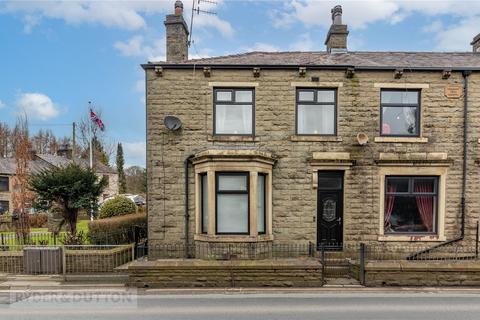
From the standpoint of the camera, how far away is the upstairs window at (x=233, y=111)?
1153cm

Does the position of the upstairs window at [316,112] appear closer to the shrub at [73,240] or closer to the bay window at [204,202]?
the bay window at [204,202]

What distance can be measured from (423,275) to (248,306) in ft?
16.4

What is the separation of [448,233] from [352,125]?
5.15 m

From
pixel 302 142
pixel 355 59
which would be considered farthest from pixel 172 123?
pixel 355 59

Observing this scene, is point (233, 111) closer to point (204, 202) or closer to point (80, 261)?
point (204, 202)

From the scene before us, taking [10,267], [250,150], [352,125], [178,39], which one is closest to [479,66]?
[352,125]

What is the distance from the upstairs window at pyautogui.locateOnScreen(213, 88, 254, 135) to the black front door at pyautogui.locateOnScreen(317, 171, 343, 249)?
332 cm

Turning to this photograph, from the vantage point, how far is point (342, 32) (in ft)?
45.2

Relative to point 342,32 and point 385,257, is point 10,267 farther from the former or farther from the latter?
point 342,32

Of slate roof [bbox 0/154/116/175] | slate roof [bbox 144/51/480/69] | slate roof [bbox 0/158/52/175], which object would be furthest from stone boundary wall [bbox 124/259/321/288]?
slate roof [bbox 0/158/52/175]

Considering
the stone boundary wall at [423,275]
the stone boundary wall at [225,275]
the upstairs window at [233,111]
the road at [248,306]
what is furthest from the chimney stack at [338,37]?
the road at [248,306]

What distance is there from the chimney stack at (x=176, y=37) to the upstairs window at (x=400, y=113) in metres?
7.74

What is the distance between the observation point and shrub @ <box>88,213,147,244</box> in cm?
1109

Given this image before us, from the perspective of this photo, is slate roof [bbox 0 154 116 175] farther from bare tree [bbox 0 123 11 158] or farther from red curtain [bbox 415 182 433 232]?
red curtain [bbox 415 182 433 232]
